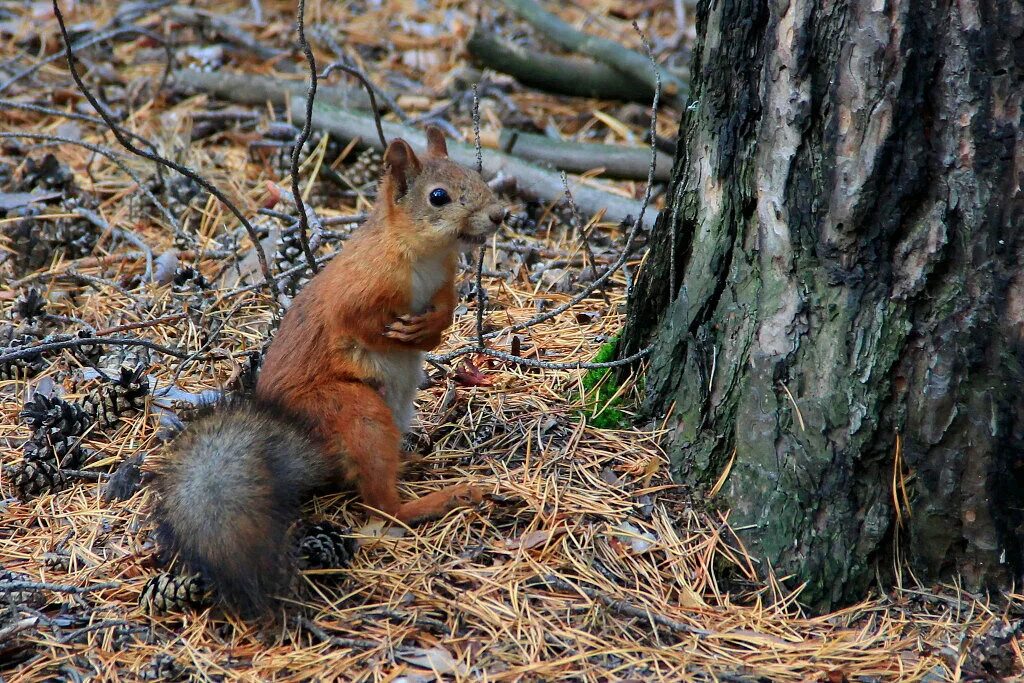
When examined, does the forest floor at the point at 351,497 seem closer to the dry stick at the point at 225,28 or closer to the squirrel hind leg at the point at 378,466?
the squirrel hind leg at the point at 378,466

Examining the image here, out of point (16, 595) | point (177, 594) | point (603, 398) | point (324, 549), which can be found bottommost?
point (16, 595)

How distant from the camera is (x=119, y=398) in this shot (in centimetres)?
314

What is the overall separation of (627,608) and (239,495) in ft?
3.03

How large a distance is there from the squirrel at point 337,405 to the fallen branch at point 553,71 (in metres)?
2.41

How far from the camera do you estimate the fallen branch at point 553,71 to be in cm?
534

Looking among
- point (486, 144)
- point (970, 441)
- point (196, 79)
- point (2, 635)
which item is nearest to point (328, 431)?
point (2, 635)

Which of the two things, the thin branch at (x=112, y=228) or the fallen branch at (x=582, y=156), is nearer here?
the thin branch at (x=112, y=228)

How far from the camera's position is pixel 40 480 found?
9.12 ft

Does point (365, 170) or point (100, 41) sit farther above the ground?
point (100, 41)

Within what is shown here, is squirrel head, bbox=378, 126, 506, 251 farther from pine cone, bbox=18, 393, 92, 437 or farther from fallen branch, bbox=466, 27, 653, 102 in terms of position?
fallen branch, bbox=466, 27, 653, 102

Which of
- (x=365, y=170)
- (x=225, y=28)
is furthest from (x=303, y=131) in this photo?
(x=225, y=28)

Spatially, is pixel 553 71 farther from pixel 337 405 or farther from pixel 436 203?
pixel 337 405

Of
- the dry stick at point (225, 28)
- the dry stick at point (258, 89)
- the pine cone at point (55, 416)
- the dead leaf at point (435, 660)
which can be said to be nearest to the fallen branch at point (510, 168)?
the dry stick at point (258, 89)

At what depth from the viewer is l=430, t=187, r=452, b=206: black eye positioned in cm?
282
